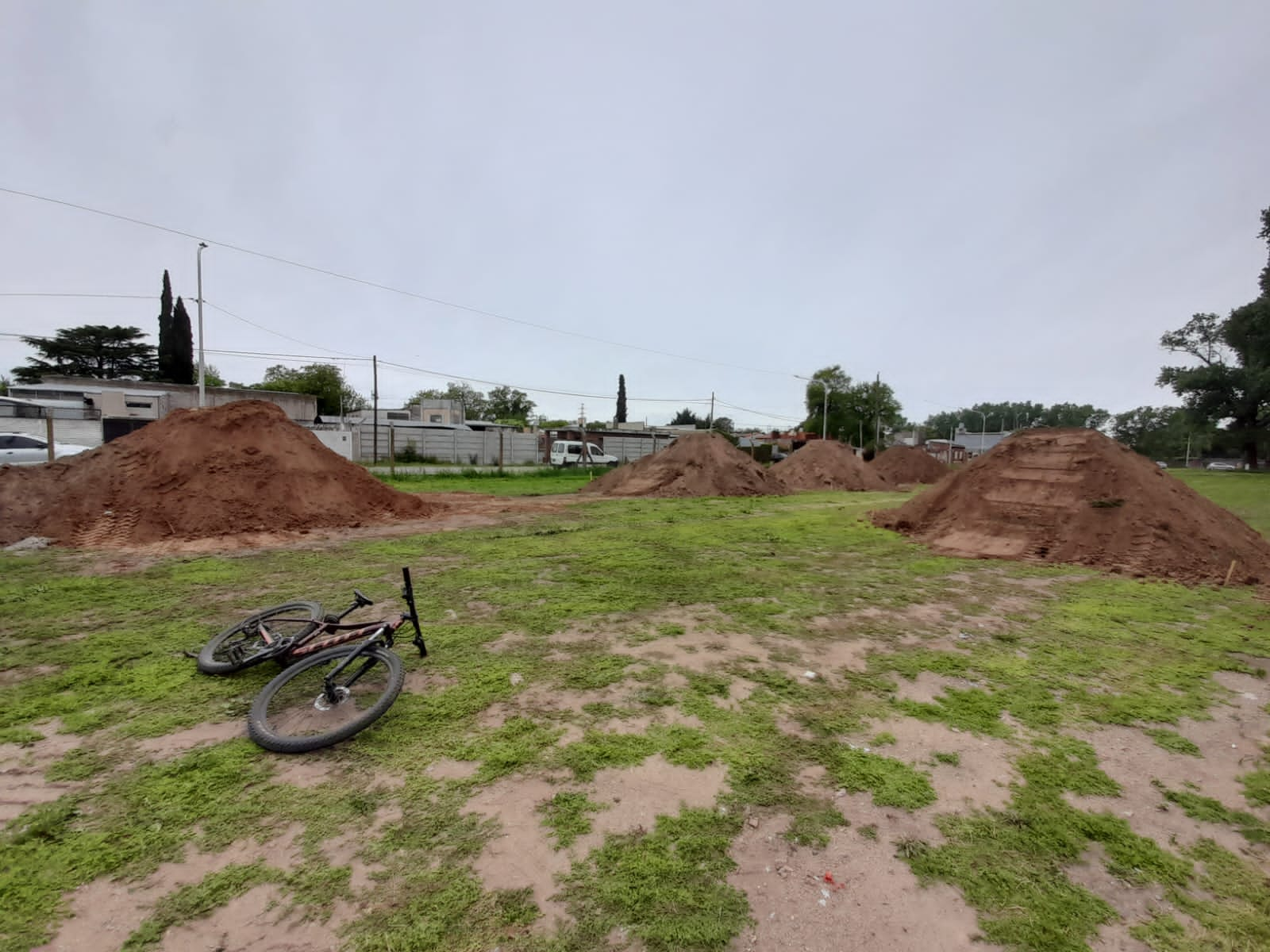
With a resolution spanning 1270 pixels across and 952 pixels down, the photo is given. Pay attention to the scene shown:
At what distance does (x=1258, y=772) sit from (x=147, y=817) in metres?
5.51

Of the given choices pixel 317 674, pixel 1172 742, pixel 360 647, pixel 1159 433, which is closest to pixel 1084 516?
pixel 1172 742

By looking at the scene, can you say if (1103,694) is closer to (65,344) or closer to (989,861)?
(989,861)

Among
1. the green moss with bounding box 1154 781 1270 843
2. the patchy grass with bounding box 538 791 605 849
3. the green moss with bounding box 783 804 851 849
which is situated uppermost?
the patchy grass with bounding box 538 791 605 849

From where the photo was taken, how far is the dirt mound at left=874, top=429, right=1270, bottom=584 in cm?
829

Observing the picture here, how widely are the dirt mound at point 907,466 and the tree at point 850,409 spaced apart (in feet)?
98.9

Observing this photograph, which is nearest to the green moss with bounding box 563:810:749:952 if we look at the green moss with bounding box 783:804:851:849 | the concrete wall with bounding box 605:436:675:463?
the green moss with bounding box 783:804:851:849

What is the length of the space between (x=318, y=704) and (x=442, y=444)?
104 feet

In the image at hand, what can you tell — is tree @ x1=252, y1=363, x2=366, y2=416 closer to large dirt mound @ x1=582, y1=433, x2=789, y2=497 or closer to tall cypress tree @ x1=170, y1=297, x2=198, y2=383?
tall cypress tree @ x1=170, y1=297, x2=198, y2=383

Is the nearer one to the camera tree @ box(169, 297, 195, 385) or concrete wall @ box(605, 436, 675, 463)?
concrete wall @ box(605, 436, 675, 463)

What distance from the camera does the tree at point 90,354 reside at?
44594 millimetres

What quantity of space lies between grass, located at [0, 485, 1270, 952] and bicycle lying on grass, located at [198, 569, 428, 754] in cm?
14

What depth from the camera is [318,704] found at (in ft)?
10.6

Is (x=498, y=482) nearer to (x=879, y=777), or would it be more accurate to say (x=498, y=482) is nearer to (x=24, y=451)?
(x=24, y=451)

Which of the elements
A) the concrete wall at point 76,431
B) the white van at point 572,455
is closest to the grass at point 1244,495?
the white van at point 572,455
